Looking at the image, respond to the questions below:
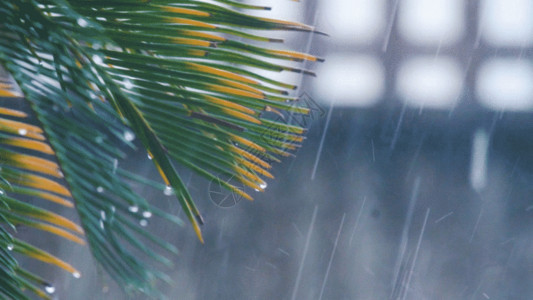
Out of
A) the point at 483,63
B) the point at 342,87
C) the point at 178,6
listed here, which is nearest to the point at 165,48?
the point at 178,6

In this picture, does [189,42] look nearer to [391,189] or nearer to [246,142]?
[246,142]

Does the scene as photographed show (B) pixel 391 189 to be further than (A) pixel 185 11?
Yes

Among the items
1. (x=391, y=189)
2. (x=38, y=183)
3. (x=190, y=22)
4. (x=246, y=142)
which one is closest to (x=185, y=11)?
(x=190, y=22)

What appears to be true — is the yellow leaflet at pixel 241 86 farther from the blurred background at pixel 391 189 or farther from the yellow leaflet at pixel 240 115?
the blurred background at pixel 391 189

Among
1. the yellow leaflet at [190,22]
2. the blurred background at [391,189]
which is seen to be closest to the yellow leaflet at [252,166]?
the yellow leaflet at [190,22]

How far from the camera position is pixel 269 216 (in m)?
2.50

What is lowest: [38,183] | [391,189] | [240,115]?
[391,189]

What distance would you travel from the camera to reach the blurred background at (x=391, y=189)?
7.56 feet

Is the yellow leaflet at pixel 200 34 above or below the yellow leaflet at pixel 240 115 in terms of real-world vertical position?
above

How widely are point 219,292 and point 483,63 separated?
5.56 feet

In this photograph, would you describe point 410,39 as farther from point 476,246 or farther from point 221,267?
point 221,267

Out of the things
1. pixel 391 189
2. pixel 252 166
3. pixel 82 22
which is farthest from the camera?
pixel 391 189

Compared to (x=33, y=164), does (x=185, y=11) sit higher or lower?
higher

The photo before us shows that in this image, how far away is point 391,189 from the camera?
243 cm
